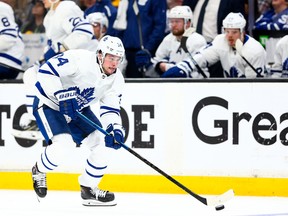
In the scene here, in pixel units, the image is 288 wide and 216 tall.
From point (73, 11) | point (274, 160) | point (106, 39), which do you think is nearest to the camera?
point (106, 39)

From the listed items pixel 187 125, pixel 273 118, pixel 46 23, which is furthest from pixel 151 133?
pixel 46 23

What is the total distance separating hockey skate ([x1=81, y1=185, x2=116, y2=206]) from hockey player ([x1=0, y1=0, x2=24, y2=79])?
1.72 meters

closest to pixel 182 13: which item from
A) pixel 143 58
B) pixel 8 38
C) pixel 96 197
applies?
pixel 143 58

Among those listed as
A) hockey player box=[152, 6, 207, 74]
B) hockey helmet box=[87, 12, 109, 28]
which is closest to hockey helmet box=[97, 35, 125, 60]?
hockey player box=[152, 6, 207, 74]

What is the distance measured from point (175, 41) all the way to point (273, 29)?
832mm

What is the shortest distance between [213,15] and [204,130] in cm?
134

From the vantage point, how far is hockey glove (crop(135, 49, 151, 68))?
8.90 m

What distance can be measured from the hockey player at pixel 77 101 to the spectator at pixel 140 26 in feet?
5.85

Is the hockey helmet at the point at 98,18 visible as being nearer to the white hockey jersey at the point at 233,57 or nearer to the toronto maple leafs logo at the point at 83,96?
the white hockey jersey at the point at 233,57

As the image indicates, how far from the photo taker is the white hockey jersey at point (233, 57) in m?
8.64

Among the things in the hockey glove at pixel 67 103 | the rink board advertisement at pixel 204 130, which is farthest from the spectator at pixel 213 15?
the hockey glove at pixel 67 103

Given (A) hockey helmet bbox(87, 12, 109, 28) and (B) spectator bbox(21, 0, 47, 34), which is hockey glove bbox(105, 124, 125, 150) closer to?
(A) hockey helmet bbox(87, 12, 109, 28)

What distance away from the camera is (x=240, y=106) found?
8.09 metres

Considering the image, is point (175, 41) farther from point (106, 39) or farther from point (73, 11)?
point (106, 39)
